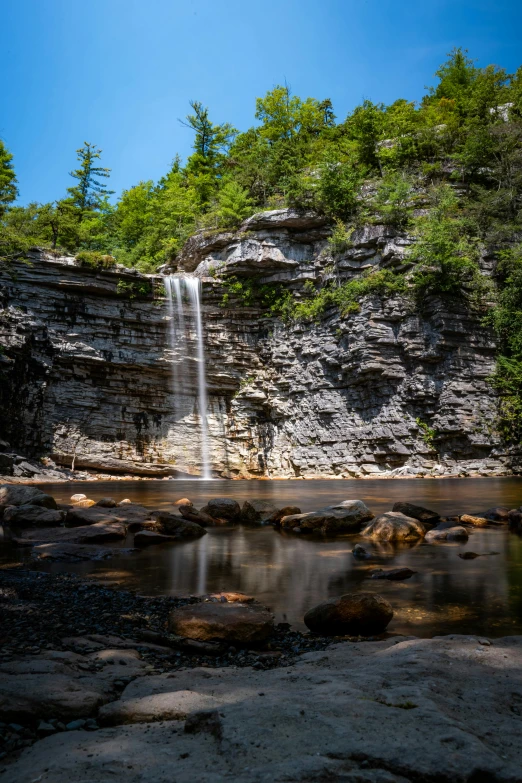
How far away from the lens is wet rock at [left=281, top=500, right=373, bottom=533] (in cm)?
1202

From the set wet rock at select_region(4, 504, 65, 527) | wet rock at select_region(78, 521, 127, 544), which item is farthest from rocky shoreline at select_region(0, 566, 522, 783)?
wet rock at select_region(4, 504, 65, 527)

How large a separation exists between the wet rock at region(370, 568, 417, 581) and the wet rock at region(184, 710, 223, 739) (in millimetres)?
5455

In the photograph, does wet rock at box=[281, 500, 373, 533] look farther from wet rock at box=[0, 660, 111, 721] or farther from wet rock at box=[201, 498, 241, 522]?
wet rock at box=[0, 660, 111, 721]

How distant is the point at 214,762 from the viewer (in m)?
2.10

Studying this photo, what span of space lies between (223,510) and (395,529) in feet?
16.5

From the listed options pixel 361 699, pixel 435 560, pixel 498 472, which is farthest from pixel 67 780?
pixel 498 472

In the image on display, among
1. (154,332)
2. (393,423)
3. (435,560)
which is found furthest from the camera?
(154,332)

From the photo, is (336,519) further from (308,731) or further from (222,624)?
(308,731)

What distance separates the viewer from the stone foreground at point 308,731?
6.66 feet

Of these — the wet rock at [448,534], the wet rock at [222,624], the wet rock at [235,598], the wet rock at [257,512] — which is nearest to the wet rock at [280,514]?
the wet rock at [257,512]

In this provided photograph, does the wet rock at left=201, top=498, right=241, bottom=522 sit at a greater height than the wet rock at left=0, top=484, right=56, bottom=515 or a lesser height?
lesser

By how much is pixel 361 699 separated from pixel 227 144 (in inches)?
1942

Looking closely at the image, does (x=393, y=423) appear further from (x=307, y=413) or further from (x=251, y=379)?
(x=251, y=379)

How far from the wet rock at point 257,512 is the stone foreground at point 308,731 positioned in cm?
1033
